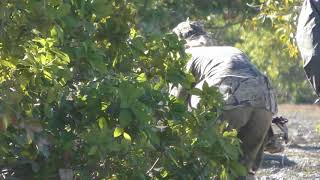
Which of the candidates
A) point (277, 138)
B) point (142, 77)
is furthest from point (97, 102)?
point (277, 138)

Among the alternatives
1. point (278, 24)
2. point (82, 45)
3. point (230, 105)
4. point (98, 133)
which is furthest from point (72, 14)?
point (278, 24)

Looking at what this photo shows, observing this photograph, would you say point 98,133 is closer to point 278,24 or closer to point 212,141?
point 212,141

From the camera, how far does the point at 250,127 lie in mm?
7699

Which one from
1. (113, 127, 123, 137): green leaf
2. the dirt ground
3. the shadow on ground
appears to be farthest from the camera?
the shadow on ground

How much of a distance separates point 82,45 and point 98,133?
17.1 inches

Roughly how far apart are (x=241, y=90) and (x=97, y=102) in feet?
7.46

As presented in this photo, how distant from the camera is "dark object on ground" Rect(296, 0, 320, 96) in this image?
496cm

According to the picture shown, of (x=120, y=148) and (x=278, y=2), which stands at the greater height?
(x=120, y=148)

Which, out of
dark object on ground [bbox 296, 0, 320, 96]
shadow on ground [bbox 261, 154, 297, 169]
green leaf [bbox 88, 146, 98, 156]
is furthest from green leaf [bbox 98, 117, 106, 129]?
shadow on ground [bbox 261, 154, 297, 169]

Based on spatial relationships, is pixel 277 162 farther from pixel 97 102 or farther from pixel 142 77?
pixel 97 102

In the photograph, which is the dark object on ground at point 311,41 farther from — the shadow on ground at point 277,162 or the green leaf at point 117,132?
the shadow on ground at point 277,162

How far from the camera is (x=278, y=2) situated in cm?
1048

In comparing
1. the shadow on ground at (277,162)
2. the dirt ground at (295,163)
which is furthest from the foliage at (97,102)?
the shadow on ground at (277,162)

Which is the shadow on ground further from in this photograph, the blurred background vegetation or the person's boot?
the blurred background vegetation
